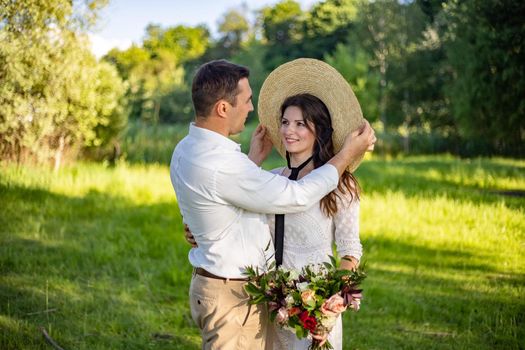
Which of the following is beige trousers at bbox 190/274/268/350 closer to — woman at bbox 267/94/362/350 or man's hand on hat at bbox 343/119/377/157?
woman at bbox 267/94/362/350

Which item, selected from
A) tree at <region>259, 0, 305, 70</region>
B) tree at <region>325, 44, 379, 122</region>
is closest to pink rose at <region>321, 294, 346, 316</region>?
tree at <region>325, 44, 379, 122</region>

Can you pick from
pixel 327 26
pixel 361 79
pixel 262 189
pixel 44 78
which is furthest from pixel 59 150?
pixel 327 26

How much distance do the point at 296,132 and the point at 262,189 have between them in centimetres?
58

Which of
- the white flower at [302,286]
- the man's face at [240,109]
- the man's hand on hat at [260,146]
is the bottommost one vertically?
the white flower at [302,286]

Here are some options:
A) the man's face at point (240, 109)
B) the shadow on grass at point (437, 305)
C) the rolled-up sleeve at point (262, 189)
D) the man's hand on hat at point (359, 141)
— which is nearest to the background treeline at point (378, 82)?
the shadow on grass at point (437, 305)

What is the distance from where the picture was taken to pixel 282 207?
2588mm

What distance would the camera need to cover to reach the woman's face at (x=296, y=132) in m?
3.02

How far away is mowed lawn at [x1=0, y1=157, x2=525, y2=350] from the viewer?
508 centimetres

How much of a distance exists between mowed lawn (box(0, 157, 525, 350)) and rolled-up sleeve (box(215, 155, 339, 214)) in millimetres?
2705

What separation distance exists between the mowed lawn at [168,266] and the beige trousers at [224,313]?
2276mm

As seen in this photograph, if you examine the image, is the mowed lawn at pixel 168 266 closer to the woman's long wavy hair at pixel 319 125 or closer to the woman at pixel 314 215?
the woman at pixel 314 215

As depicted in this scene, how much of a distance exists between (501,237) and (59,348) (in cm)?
551

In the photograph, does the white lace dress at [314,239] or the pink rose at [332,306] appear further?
the white lace dress at [314,239]

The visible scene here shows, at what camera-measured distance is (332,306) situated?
2.57 m
